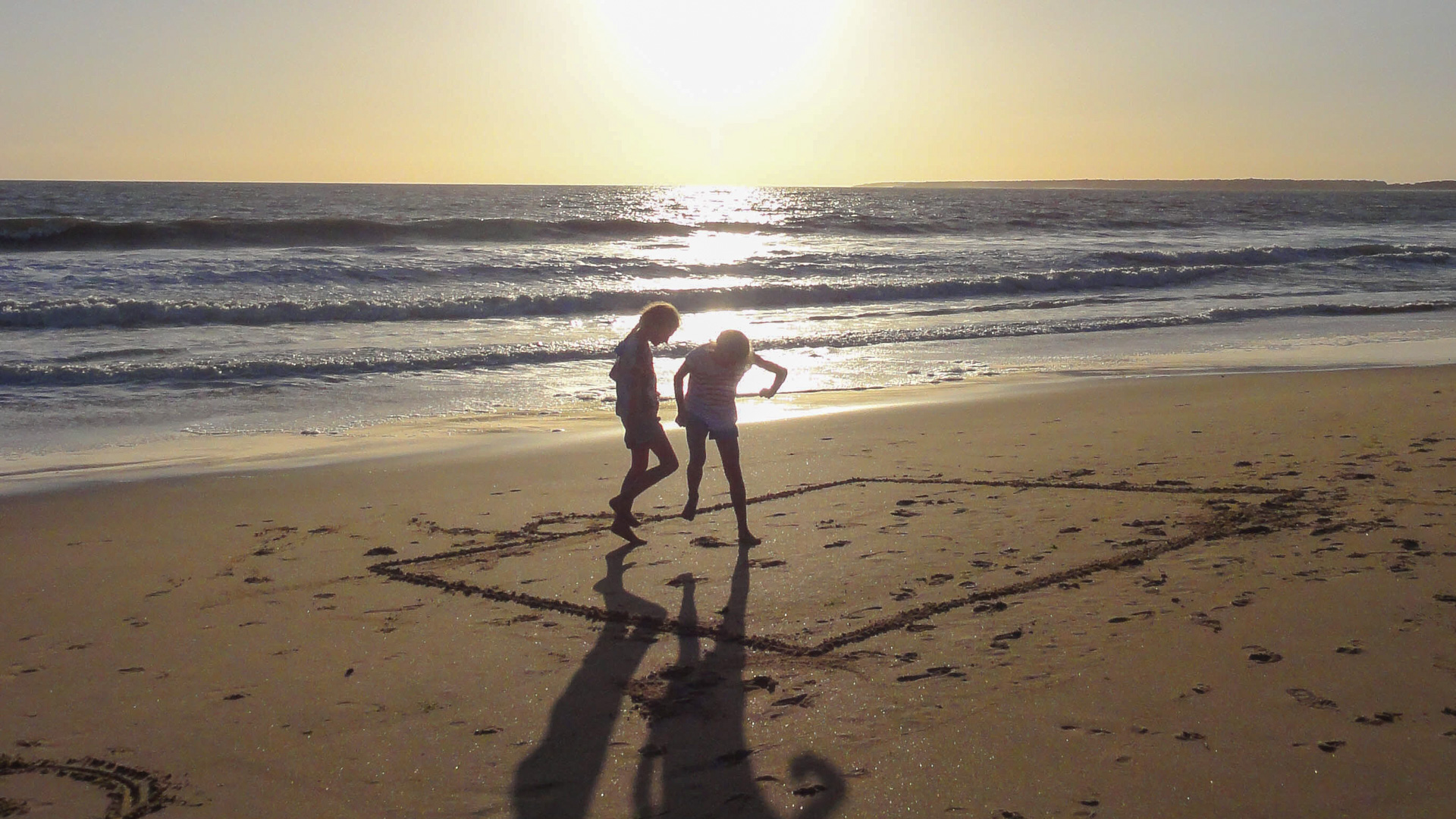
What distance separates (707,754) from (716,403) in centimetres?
282

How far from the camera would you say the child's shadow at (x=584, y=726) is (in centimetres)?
311

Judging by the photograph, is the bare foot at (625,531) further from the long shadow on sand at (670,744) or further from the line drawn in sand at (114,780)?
the line drawn in sand at (114,780)

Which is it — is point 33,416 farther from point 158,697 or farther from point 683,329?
point 683,329

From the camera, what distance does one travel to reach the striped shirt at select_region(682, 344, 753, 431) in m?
5.91

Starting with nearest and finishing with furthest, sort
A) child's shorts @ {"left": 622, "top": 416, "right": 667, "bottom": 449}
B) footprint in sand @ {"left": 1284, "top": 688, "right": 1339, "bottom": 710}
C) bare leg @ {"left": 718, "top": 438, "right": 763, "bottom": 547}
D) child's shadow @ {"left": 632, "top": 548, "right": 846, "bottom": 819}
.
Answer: child's shadow @ {"left": 632, "top": 548, "right": 846, "bottom": 819} → footprint in sand @ {"left": 1284, "top": 688, "right": 1339, "bottom": 710} → bare leg @ {"left": 718, "top": 438, "right": 763, "bottom": 547} → child's shorts @ {"left": 622, "top": 416, "right": 667, "bottom": 449}

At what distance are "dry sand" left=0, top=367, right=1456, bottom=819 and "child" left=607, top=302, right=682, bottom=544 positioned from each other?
0.78 feet

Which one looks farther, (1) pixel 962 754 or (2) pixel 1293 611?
(2) pixel 1293 611

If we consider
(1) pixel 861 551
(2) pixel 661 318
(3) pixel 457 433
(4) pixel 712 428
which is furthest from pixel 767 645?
(3) pixel 457 433

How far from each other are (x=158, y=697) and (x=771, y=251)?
103 feet

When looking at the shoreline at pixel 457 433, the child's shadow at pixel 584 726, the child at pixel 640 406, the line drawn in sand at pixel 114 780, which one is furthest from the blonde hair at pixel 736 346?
the shoreline at pixel 457 433

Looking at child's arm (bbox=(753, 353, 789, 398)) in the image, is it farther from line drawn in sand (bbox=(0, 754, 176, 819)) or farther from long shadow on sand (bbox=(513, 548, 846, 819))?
line drawn in sand (bbox=(0, 754, 176, 819))

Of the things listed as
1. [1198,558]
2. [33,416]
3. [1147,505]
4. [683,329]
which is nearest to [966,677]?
[1198,558]

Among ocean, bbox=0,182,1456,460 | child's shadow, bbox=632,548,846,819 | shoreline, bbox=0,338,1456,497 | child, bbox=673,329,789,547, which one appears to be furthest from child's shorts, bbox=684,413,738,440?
ocean, bbox=0,182,1456,460

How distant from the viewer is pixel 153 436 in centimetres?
1001
